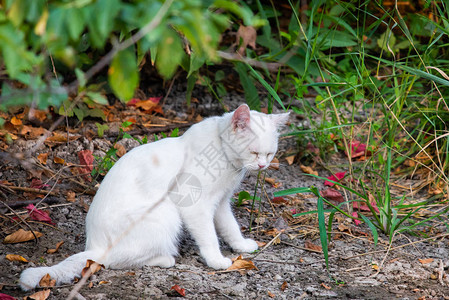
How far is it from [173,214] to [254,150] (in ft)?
1.75

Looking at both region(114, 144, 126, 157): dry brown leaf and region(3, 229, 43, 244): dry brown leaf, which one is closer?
region(3, 229, 43, 244): dry brown leaf

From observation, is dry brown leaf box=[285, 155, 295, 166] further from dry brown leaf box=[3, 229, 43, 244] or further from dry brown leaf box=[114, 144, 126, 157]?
dry brown leaf box=[3, 229, 43, 244]

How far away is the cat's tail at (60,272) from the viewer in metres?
2.11

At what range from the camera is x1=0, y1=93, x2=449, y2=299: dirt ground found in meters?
2.30

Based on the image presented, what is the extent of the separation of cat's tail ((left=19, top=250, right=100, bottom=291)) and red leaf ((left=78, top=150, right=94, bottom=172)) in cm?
100

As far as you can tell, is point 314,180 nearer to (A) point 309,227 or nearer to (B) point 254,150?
(A) point 309,227

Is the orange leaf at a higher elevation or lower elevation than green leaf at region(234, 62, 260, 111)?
lower

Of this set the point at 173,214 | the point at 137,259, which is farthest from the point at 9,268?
the point at 173,214

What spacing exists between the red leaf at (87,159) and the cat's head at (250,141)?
1114mm

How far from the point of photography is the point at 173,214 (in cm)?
256

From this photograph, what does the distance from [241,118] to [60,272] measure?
1.12m

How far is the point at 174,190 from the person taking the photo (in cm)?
258

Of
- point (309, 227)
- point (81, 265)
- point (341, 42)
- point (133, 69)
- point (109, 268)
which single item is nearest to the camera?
point (133, 69)

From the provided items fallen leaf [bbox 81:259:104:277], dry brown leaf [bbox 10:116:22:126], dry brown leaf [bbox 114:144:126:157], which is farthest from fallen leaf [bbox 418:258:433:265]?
dry brown leaf [bbox 10:116:22:126]
